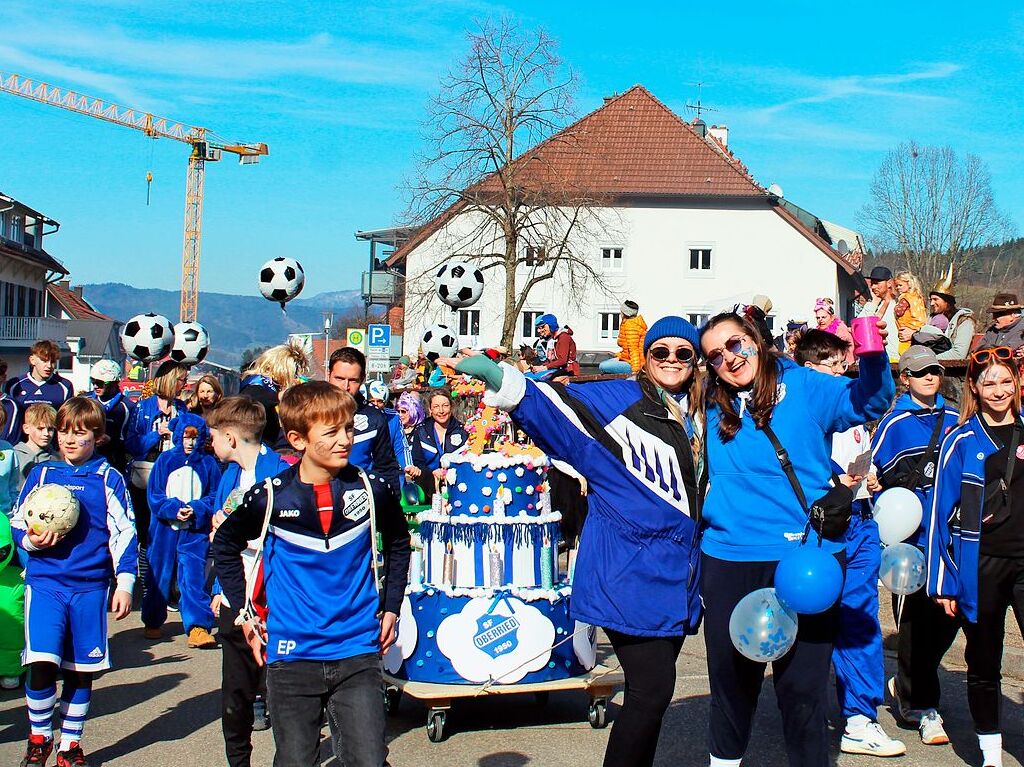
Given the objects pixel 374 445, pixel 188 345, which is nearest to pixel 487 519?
pixel 374 445

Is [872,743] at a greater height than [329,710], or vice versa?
[329,710]

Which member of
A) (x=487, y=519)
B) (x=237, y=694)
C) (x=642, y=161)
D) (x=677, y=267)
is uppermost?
(x=642, y=161)

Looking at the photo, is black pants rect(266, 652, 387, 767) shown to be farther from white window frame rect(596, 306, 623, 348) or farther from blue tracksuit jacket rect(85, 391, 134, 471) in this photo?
white window frame rect(596, 306, 623, 348)

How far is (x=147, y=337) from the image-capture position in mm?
13359

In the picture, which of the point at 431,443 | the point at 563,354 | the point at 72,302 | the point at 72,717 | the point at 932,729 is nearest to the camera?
the point at 72,717

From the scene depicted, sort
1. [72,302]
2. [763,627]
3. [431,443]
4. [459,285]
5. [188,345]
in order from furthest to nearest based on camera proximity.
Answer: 1. [72,302]
2. [188,345]
3. [431,443]
4. [459,285]
5. [763,627]

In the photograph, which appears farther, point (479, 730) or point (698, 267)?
point (698, 267)

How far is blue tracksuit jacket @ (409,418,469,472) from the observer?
11.0 m

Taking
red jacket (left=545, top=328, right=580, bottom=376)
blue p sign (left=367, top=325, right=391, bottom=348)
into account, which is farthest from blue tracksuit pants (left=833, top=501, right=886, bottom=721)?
blue p sign (left=367, top=325, right=391, bottom=348)

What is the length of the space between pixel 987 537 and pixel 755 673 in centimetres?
184

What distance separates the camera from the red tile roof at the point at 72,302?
82.5 m

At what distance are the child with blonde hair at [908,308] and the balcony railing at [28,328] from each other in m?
48.1

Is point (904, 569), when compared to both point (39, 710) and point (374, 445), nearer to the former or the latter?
point (374, 445)

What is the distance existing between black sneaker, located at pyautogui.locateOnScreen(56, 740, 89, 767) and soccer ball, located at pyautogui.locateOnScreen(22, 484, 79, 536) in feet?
3.50
